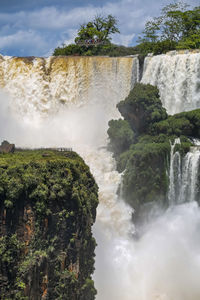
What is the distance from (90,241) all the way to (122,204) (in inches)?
330

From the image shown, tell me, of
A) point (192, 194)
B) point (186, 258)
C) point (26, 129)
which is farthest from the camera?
point (26, 129)

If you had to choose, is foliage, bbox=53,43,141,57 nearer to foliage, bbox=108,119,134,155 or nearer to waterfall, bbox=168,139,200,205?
foliage, bbox=108,119,134,155

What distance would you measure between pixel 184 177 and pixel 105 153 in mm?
6640

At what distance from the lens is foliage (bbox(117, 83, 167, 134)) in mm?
26938

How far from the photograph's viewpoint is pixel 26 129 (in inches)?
1287

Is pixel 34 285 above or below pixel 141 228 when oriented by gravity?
below

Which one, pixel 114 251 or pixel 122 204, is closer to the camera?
pixel 114 251

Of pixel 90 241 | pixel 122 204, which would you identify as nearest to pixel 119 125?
pixel 122 204

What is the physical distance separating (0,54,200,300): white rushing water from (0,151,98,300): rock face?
441 centimetres

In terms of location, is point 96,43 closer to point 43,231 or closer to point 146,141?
point 146,141

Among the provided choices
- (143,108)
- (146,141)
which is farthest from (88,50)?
(146,141)

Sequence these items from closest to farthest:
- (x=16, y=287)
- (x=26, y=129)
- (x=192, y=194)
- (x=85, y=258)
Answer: (x=16, y=287), (x=85, y=258), (x=192, y=194), (x=26, y=129)

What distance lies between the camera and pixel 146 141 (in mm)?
25844

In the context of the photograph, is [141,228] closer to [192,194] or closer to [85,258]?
[192,194]
